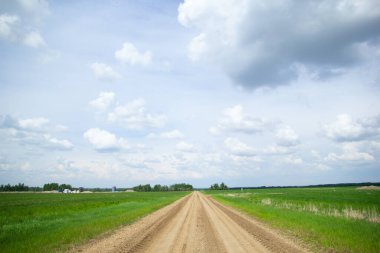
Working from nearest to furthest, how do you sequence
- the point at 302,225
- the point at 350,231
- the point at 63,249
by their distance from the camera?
the point at 63,249, the point at 350,231, the point at 302,225

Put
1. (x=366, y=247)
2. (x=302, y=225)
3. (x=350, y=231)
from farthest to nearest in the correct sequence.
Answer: (x=302, y=225)
(x=350, y=231)
(x=366, y=247)

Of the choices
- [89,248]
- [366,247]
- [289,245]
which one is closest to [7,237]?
[89,248]

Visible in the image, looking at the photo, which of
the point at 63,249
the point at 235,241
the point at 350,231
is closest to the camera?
Answer: the point at 63,249

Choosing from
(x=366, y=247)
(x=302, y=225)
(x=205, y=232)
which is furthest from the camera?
(x=302, y=225)

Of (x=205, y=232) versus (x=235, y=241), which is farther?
(x=205, y=232)

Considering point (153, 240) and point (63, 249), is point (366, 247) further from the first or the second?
point (63, 249)

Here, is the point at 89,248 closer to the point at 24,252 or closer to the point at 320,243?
the point at 24,252

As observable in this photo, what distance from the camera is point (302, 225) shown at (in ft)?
57.3

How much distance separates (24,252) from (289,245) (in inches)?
426

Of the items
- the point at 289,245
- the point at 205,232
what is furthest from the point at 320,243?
the point at 205,232

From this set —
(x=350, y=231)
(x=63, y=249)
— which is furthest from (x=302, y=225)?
(x=63, y=249)

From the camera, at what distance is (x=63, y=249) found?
12219 millimetres

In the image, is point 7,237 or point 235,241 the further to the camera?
point 7,237

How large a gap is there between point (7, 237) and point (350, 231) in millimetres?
17345
